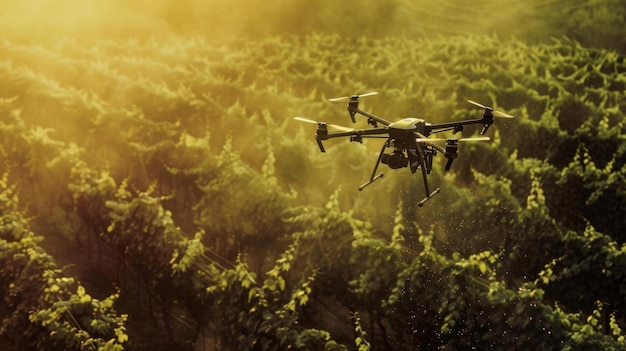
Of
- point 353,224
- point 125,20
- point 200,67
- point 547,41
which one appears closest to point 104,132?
point 353,224

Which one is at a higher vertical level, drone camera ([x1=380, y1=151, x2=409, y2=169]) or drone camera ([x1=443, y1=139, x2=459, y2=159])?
drone camera ([x1=443, y1=139, x2=459, y2=159])

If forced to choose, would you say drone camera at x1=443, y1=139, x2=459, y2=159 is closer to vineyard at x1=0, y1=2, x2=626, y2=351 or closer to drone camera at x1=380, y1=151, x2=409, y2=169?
drone camera at x1=380, y1=151, x2=409, y2=169

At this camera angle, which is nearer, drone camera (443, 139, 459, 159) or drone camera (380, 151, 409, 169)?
drone camera (443, 139, 459, 159)

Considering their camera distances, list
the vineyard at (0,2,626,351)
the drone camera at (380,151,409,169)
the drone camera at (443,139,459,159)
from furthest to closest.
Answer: the vineyard at (0,2,626,351) < the drone camera at (380,151,409,169) < the drone camera at (443,139,459,159)

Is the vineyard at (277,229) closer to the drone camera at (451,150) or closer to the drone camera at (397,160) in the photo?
the drone camera at (397,160)

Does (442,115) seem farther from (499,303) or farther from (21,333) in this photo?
(21,333)

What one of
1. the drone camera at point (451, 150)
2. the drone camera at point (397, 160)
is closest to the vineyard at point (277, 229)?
the drone camera at point (397, 160)

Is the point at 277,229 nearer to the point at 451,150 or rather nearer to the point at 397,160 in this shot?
the point at 397,160

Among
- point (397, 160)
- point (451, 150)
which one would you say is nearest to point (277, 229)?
point (397, 160)

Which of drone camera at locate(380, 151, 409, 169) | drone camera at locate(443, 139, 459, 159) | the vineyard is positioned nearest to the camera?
drone camera at locate(443, 139, 459, 159)

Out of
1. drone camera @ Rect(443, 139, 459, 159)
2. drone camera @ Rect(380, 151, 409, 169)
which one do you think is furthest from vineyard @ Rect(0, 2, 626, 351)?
drone camera @ Rect(443, 139, 459, 159)
